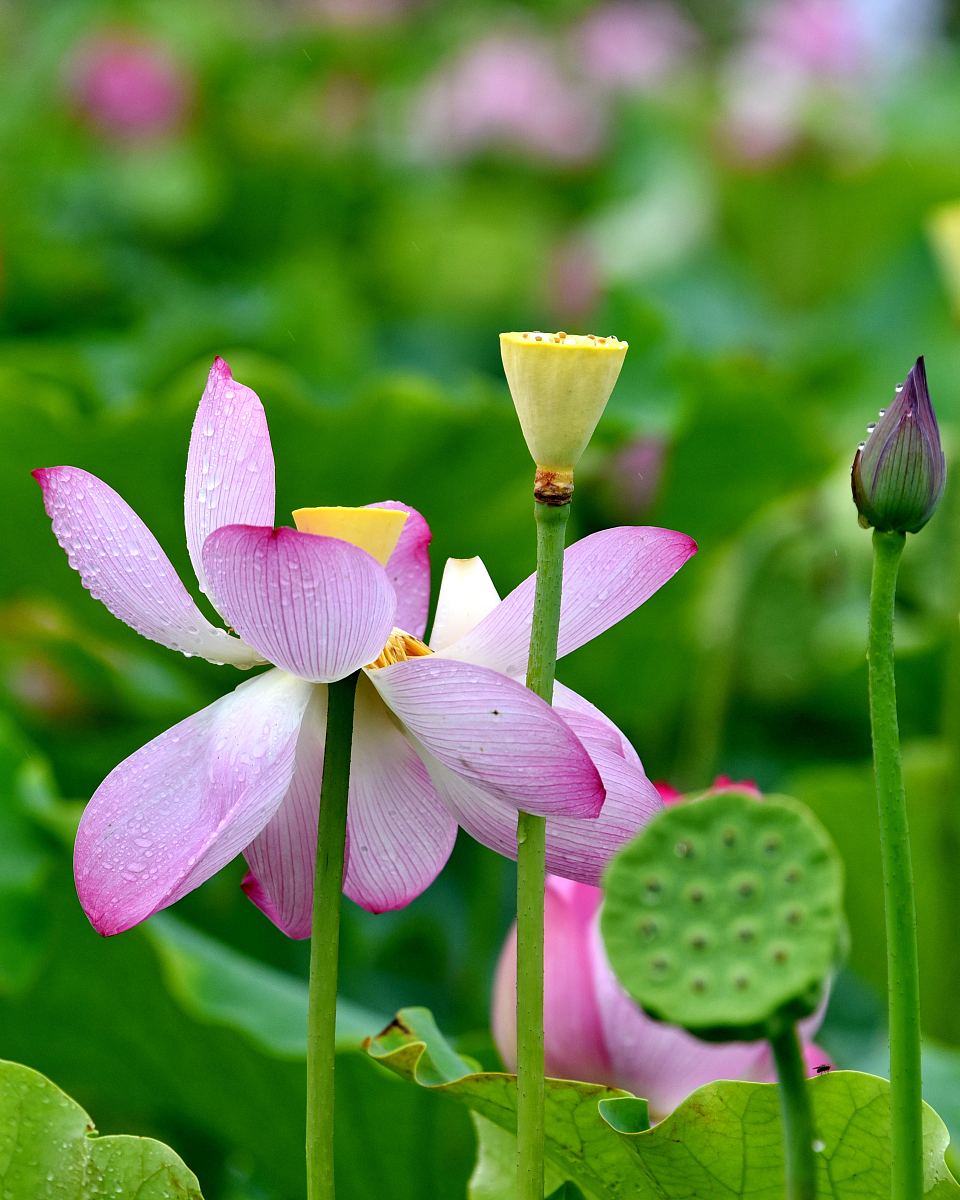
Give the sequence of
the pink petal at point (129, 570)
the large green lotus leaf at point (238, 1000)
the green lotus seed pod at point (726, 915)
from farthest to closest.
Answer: the large green lotus leaf at point (238, 1000) → the pink petal at point (129, 570) → the green lotus seed pod at point (726, 915)

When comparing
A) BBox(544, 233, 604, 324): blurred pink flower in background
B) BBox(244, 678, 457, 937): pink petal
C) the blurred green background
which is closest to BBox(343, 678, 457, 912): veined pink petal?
BBox(244, 678, 457, 937): pink petal

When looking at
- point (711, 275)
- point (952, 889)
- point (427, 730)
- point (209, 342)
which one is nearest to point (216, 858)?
point (427, 730)

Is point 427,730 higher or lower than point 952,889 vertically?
higher

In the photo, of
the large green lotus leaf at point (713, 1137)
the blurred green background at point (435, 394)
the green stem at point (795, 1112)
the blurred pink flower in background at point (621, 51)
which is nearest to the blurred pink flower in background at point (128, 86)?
the blurred green background at point (435, 394)

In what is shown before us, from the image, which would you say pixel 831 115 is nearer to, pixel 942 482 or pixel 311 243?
pixel 311 243

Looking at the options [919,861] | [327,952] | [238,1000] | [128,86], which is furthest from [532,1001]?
[128,86]

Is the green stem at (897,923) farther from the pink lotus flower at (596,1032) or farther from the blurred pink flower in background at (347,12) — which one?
the blurred pink flower in background at (347,12)

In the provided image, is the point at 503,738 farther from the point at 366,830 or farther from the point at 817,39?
the point at 817,39
